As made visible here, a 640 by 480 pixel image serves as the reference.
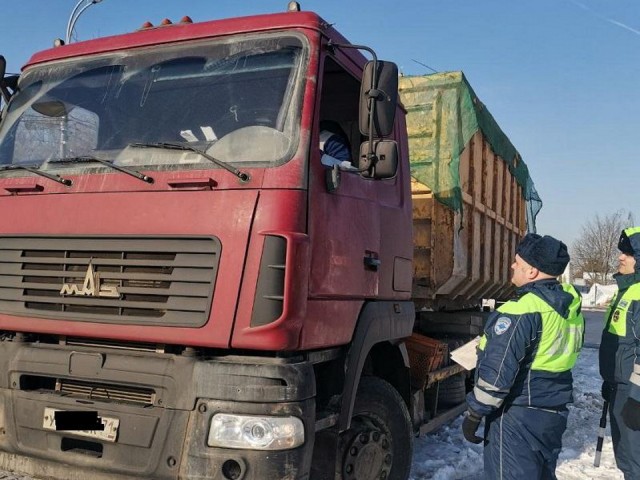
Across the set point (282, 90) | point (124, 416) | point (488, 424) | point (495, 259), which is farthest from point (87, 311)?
point (495, 259)

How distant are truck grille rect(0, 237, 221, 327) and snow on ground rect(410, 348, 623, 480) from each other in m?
2.85

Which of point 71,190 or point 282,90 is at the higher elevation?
point 282,90

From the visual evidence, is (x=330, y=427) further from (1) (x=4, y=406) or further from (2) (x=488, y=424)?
(1) (x=4, y=406)

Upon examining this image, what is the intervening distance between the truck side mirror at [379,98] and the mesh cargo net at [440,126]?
2.20 meters

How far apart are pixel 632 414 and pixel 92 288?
3289mm

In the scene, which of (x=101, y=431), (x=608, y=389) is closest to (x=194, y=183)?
(x=101, y=431)

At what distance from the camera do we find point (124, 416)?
2.71 m

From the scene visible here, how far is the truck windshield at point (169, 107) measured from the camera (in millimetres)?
3031

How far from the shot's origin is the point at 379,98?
10.0ft

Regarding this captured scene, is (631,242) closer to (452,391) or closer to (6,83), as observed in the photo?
(452,391)

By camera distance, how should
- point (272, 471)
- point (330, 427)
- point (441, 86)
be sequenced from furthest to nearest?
point (441, 86) → point (330, 427) → point (272, 471)

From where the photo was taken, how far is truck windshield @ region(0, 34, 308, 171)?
119 inches

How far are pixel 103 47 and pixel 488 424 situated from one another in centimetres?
310

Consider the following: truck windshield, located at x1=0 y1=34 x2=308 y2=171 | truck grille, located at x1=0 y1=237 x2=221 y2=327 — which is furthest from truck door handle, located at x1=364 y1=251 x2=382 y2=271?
truck grille, located at x1=0 y1=237 x2=221 y2=327
